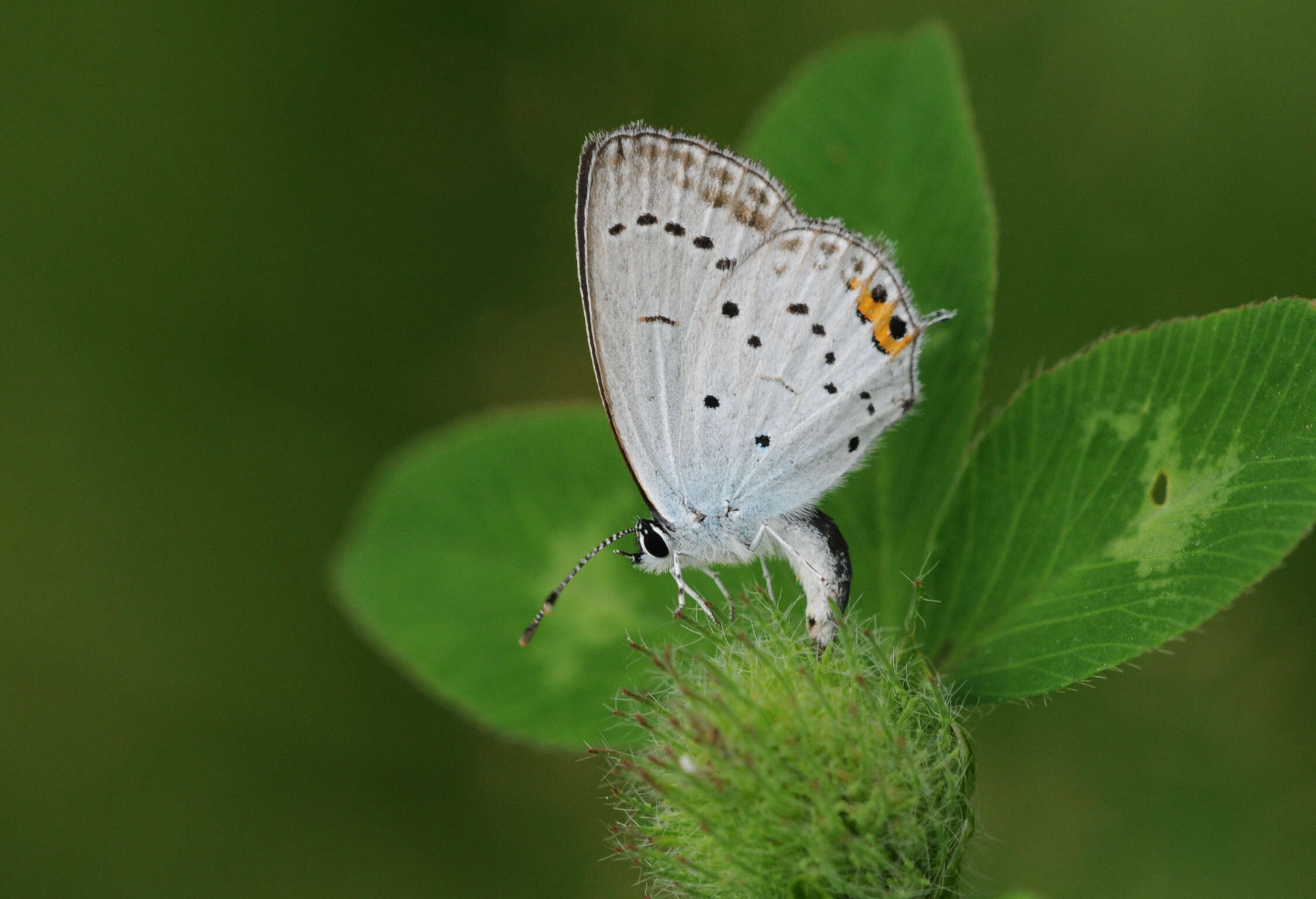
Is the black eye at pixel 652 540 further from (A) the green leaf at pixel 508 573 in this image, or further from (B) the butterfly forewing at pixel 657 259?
(A) the green leaf at pixel 508 573

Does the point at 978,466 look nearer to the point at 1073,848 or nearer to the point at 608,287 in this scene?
the point at 608,287

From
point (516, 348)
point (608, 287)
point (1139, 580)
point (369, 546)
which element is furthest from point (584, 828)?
point (1139, 580)

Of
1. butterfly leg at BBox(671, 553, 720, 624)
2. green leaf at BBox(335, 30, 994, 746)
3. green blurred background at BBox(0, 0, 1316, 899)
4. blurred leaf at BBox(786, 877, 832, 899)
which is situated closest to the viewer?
blurred leaf at BBox(786, 877, 832, 899)

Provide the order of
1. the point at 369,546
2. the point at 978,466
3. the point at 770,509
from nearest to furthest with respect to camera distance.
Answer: the point at 978,466
the point at 770,509
the point at 369,546

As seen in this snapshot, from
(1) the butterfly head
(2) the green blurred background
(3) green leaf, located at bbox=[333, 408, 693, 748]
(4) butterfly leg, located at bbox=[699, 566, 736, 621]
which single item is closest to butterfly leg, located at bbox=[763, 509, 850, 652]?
(4) butterfly leg, located at bbox=[699, 566, 736, 621]

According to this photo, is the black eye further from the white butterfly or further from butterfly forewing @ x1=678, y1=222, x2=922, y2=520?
butterfly forewing @ x1=678, y1=222, x2=922, y2=520

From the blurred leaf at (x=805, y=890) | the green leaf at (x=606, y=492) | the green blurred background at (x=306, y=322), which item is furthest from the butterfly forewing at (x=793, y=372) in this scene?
the green blurred background at (x=306, y=322)
